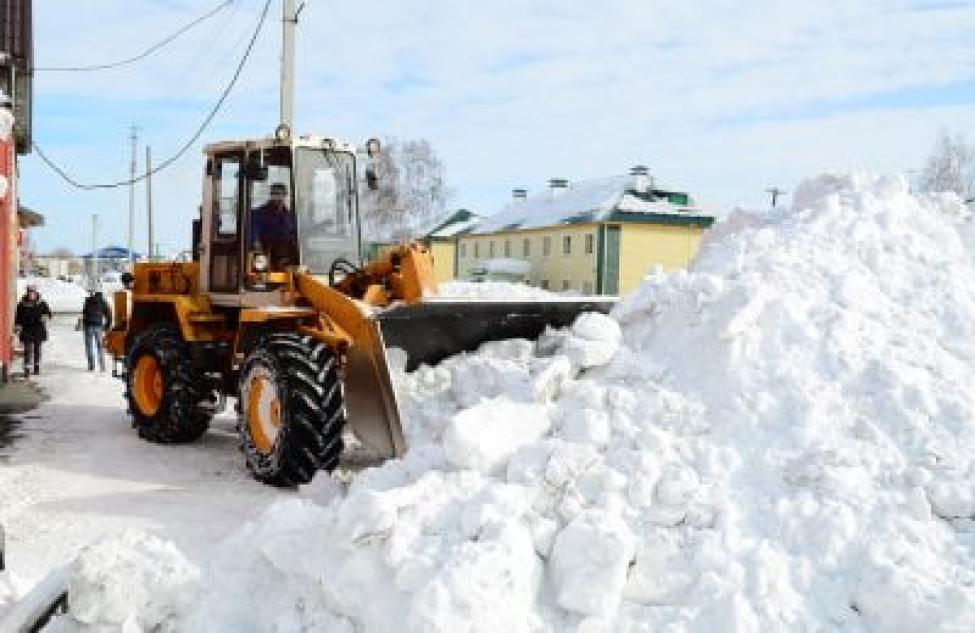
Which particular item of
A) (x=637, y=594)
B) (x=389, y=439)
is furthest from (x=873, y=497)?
(x=389, y=439)

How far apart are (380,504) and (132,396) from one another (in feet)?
21.9

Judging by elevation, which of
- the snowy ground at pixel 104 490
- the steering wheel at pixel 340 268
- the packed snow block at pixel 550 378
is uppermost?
the steering wheel at pixel 340 268

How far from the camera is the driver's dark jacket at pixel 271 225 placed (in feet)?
27.5

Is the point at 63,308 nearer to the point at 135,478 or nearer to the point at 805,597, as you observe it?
the point at 135,478

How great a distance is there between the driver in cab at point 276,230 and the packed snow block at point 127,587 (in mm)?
4383

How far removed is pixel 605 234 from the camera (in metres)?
38.7

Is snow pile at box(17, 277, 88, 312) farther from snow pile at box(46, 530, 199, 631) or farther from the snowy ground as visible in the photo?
snow pile at box(46, 530, 199, 631)

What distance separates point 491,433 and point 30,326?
1229 centimetres

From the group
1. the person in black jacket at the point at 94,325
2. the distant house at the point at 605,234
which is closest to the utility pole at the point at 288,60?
the person in black jacket at the point at 94,325

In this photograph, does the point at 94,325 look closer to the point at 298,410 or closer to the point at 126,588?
the point at 298,410

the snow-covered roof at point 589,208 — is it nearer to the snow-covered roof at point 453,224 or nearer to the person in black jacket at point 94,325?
the snow-covered roof at point 453,224

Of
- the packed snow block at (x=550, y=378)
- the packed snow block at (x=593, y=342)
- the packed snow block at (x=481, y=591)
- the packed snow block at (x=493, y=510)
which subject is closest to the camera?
the packed snow block at (x=481, y=591)

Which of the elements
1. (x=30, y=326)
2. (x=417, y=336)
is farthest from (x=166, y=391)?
(x=30, y=326)

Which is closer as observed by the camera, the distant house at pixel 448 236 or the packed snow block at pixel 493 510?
the packed snow block at pixel 493 510
